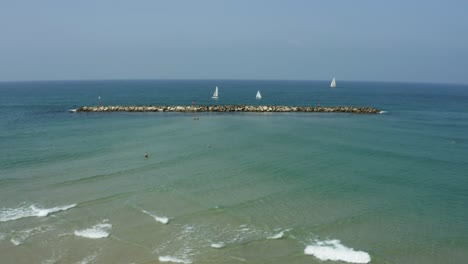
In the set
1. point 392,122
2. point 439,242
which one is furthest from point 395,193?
point 392,122

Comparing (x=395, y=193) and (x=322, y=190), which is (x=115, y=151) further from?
(x=395, y=193)

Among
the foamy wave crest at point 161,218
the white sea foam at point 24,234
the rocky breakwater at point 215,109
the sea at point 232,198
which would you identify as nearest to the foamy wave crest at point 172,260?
the sea at point 232,198

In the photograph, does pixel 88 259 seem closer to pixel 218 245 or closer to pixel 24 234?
pixel 24 234

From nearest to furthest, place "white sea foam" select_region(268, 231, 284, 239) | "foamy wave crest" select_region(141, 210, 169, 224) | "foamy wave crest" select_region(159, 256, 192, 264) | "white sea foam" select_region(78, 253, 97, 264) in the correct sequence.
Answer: "white sea foam" select_region(78, 253, 97, 264) < "foamy wave crest" select_region(159, 256, 192, 264) < "white sea foam" select_region(268, 231, 284, 239) < "foamy wave crest" select_region(141, 210, 169, 224)

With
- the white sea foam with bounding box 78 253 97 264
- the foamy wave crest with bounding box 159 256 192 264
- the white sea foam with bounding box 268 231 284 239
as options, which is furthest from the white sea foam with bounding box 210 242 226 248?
the white sea foam with bounding box 78 253 97 264

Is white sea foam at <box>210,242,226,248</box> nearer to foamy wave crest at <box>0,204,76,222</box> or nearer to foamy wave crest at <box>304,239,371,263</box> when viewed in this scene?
foamy wave crest at <box>304,239,371,263</box>

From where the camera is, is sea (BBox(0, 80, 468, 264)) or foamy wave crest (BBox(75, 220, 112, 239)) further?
foamy wave crest (BBox(75, 220, 112, 239))
